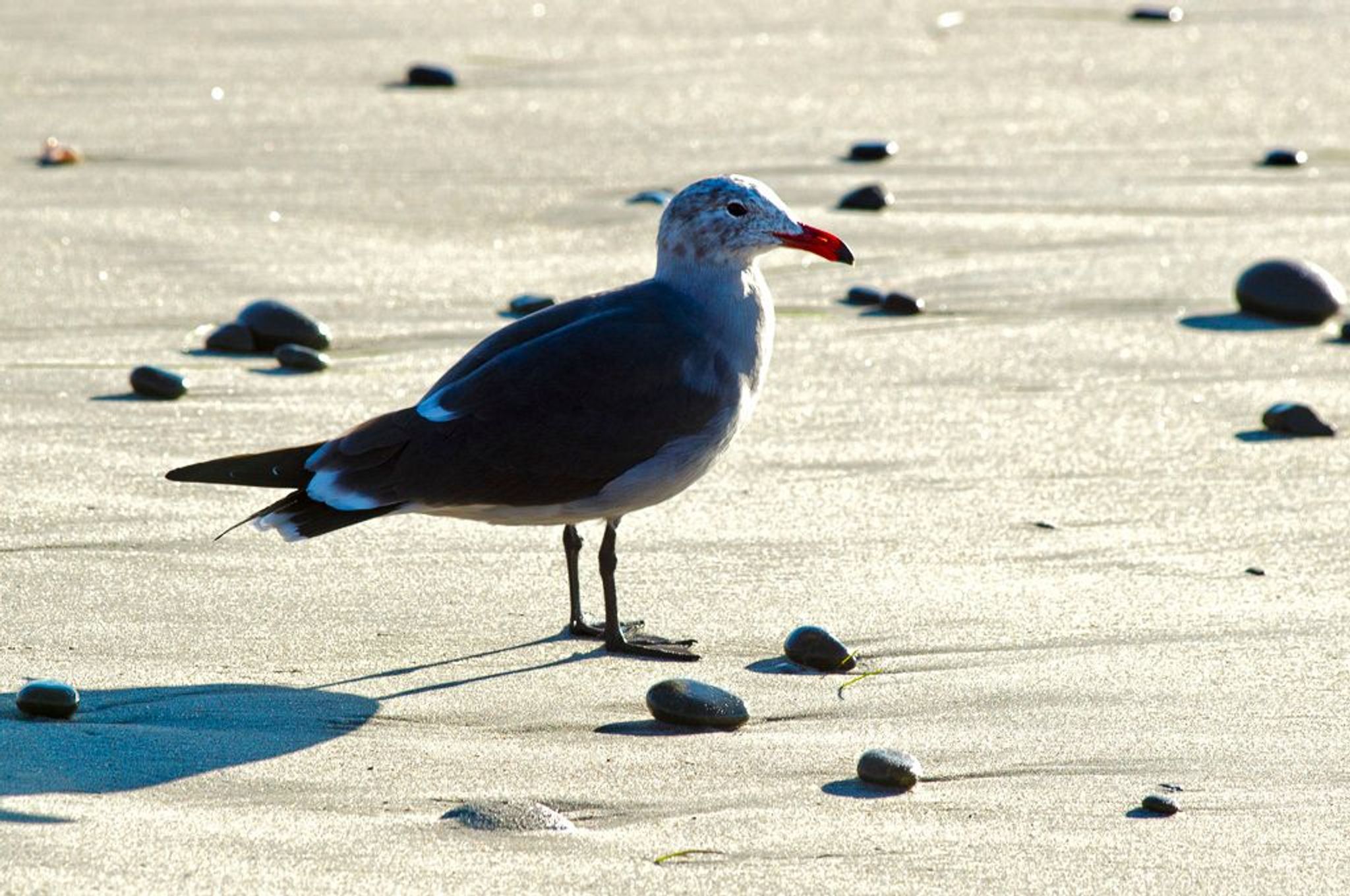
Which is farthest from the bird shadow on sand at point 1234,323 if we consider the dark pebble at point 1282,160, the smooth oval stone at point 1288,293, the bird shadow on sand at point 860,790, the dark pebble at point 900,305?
the bird shadow on sand at point 860,790

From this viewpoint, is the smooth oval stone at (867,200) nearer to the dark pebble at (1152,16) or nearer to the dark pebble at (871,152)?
the dark pebble at (871,152)

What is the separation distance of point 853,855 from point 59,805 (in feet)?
4.62

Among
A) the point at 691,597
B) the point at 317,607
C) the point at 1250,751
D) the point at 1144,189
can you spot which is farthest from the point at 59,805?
the point at 1144,189

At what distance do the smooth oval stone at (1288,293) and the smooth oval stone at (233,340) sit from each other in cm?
353

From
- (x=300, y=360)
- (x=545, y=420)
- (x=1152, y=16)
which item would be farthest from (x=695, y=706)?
(x=1152, y=16)

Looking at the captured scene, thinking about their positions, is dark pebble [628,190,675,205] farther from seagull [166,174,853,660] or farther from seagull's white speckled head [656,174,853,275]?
seagull [166,174,853,660]

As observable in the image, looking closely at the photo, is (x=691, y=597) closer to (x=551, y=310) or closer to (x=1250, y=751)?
(x=551, y=310)

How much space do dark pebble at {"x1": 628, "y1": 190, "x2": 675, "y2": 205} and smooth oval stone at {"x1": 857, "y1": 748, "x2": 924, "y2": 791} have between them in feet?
16.5

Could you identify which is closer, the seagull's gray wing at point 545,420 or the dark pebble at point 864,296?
the seagull's gray wing at point 545,420

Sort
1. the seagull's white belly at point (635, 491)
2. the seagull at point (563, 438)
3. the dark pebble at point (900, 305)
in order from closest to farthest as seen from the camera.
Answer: the seagull at point (563, 438) → the seagull's white belly at point (635, 491) → the dark pebble at point (900, 305)

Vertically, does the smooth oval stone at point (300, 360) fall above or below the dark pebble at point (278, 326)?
below

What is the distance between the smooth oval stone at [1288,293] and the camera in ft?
25.4

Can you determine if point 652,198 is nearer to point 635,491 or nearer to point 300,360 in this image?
Result: point 300,360

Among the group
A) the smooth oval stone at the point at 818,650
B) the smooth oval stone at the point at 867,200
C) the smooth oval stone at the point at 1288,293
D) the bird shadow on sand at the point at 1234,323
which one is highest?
the smooth oval stone at the point at 867,200
